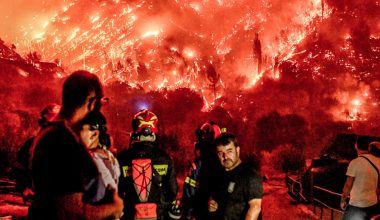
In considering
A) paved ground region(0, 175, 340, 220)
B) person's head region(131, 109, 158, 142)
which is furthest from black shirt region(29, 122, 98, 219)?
paved ground region(0, 175, 340, 220)

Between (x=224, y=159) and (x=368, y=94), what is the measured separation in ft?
105

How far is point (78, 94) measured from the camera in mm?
2367

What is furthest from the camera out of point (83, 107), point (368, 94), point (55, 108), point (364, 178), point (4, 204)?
point (368, 94)

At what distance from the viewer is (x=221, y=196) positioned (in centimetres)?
391

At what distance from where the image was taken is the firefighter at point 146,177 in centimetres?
422

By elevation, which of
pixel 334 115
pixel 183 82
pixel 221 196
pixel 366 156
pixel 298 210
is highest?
pixel 183 82

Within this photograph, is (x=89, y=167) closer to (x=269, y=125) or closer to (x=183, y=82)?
(x=269, y=125)

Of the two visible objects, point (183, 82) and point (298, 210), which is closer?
point (298, 210)

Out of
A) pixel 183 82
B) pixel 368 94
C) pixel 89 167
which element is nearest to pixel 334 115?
pixel 368 94

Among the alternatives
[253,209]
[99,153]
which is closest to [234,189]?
[253,209]

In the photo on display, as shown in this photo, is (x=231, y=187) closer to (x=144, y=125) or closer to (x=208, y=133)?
(x=144, y=125)

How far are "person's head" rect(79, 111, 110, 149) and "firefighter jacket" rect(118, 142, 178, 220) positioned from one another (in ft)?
4.89

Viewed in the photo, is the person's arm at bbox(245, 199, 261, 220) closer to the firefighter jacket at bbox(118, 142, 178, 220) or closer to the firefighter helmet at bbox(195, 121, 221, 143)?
the firefighter jacket at bbox(118, 142, 178, 220)

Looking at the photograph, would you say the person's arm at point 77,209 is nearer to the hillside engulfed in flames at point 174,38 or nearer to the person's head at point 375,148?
the person's head at point 375,148
